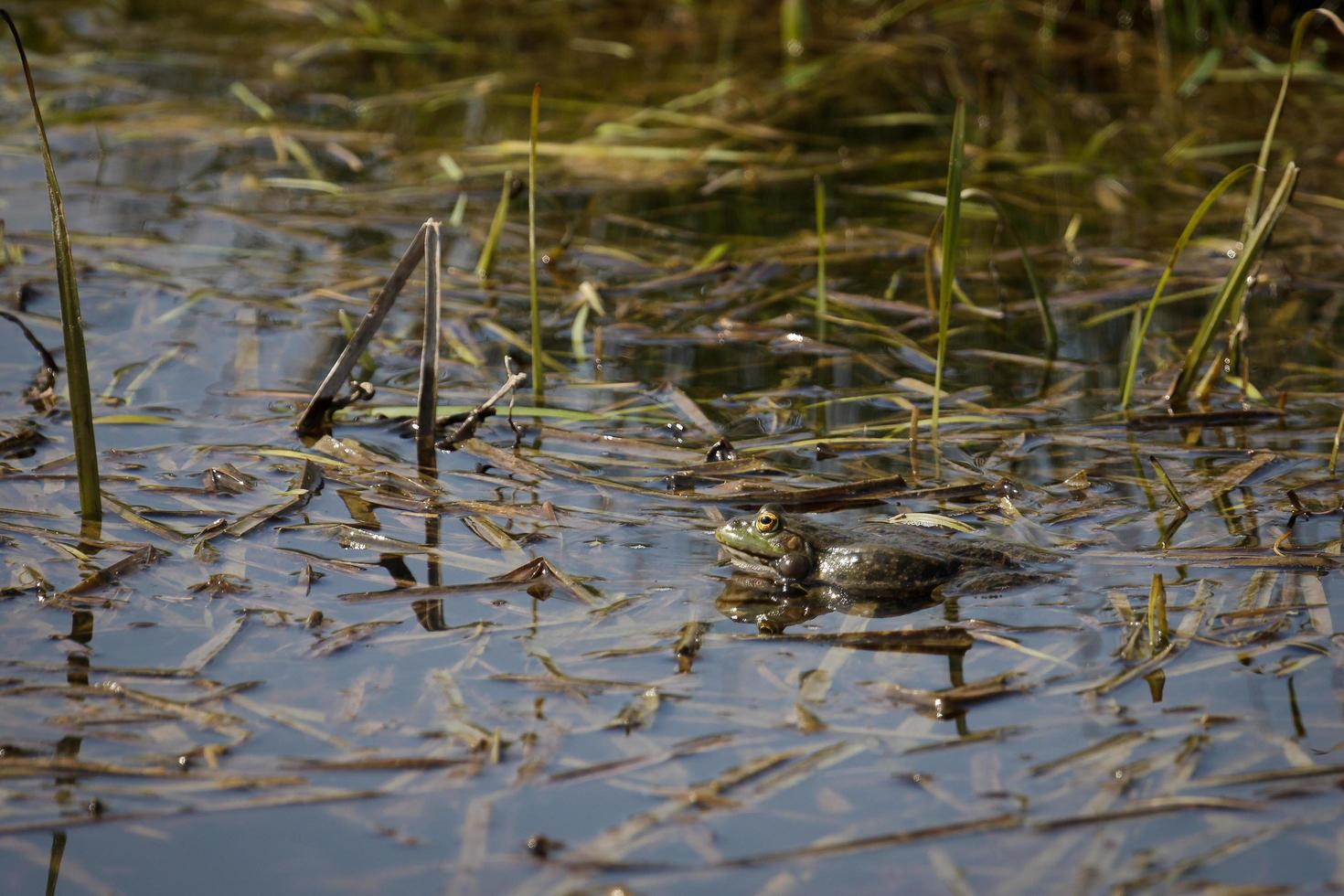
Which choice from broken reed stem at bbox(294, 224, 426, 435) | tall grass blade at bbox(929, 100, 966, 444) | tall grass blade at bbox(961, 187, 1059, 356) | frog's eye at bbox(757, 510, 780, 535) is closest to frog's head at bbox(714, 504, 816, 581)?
frog's eye at bbox(757, 510, 780, 535)

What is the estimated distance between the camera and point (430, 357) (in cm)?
484

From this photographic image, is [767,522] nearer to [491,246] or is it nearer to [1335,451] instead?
[1335,451]

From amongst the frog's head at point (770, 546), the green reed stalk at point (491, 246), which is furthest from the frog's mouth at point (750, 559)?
the green reed stalk at point (491, 246)

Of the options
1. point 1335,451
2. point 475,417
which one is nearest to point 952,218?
point 1335,451

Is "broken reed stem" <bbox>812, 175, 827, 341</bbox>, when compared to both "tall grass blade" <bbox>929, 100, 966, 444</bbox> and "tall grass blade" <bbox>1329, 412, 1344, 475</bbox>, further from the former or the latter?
"tall grass blade" <bbox>1329, 412, 1344, 475</bbox>

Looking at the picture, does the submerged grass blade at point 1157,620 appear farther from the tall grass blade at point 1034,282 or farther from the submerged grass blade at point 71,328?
the submerged grass blade at point 71,328

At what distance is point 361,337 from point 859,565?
6.66ft

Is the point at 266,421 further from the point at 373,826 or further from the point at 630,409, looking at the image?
the point at 373,826

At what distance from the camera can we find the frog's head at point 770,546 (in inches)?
159

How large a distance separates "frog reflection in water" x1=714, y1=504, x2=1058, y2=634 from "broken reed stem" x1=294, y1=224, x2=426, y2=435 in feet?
5.20

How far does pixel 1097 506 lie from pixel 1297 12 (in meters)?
7.25

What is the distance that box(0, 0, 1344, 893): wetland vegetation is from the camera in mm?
2979

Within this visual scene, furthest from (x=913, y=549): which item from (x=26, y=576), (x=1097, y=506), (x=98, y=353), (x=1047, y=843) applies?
(x=98, y=353)

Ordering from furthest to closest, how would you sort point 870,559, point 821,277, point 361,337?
point 821,277
point 361,337
point 870,559
